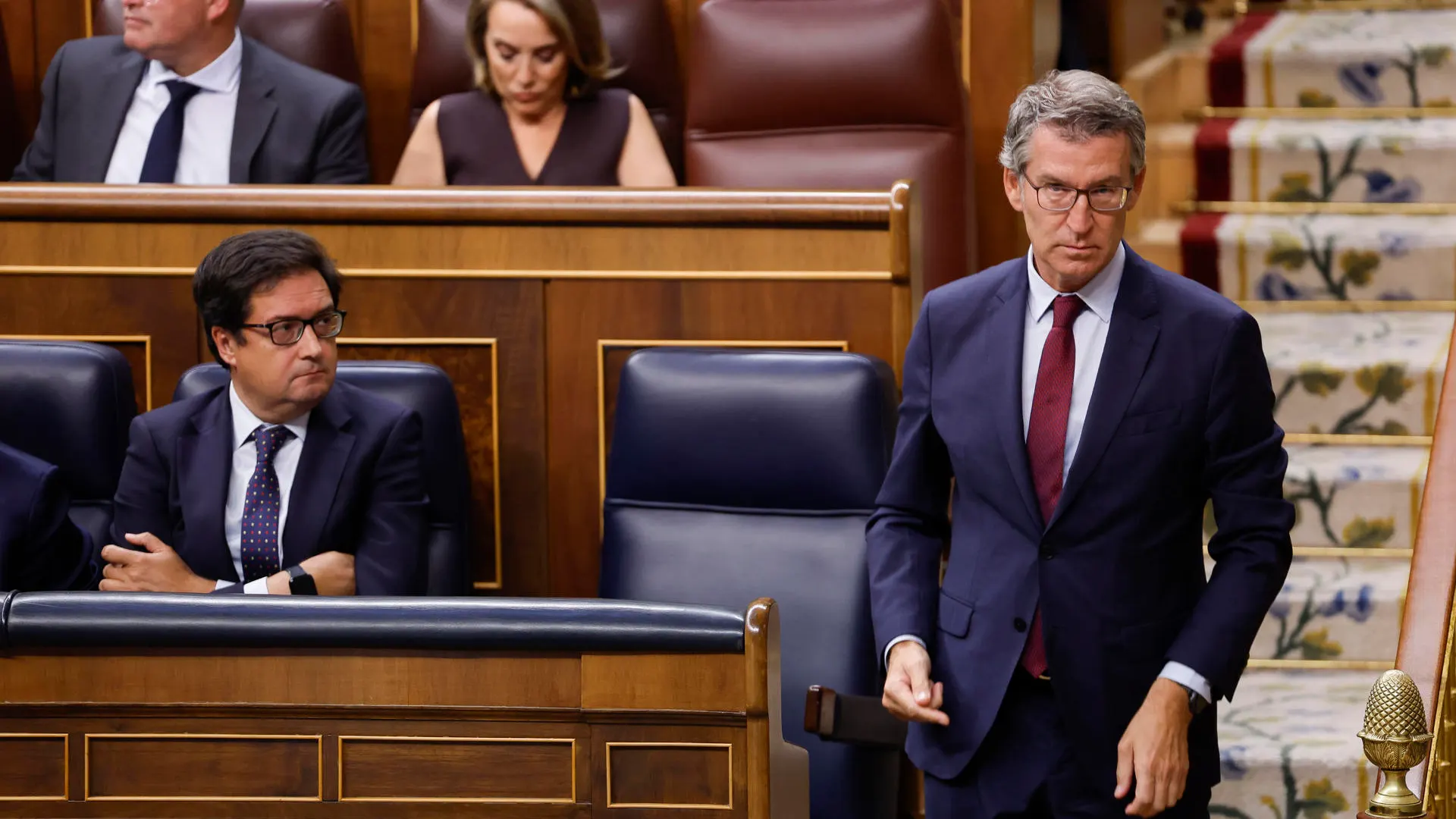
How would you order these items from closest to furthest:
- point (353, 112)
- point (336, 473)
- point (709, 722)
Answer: point (709, 722)
point (336, 473)
point (353, 112)

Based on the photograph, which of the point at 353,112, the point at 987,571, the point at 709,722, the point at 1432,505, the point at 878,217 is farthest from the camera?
the point at 353,112

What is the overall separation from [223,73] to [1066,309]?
1408mm

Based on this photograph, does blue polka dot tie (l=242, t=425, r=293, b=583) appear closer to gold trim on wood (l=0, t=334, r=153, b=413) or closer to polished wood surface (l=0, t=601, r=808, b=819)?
gold trim on wood (l=0, t=334, r=153, b=413)

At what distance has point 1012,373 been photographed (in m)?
1.21

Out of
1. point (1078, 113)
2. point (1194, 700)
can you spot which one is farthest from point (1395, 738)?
point (1078, 113)

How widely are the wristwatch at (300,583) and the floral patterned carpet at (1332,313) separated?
94 centimetres

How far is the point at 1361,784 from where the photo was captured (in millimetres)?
1844

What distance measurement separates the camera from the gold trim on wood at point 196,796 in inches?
44.6

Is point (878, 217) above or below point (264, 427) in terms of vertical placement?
above

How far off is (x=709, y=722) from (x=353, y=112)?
1366 mm

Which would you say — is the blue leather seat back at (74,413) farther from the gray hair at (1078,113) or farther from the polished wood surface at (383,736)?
the gray hair at (1078,113)

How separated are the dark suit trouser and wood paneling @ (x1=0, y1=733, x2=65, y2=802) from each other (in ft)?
1.91

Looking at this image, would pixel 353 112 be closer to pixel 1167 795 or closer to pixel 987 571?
pixel 987 571

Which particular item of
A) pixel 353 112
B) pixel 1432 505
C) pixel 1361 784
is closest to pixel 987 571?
pixel 1432 505
